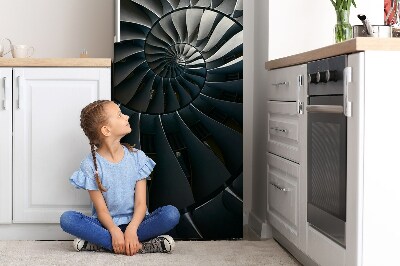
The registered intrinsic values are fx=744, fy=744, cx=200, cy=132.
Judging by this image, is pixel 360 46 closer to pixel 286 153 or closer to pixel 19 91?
pixel 286 153

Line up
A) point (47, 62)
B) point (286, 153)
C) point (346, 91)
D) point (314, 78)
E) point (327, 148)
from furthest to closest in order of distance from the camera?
point (47, 62)
point (286, 153)
point (314, 78)
point (327, 148)
point (346, 91)

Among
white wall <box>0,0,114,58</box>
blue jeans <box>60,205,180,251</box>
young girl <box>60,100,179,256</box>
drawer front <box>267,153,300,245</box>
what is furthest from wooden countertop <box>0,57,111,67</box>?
drawer front <box>267,153,300,245</box>

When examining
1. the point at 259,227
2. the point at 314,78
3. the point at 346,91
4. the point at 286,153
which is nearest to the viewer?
the point at 346,91

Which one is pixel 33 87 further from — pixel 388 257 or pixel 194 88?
pixel 388 257

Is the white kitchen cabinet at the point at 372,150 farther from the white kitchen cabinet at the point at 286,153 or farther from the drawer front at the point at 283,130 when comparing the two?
the drawer front at the point at 283,130

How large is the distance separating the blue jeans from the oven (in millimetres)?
799

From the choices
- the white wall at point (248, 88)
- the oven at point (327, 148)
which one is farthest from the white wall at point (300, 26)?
the oven at point (327, 148)

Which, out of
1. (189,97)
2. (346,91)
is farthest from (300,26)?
(346,91)

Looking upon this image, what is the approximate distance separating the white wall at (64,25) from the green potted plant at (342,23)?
1.48m

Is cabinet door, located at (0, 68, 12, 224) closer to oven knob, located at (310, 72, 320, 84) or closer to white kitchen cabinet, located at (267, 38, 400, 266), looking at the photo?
oven knob, located at (310, 72, 320, 84)

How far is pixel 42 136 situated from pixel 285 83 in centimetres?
130

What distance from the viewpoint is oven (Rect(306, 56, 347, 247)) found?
2596 mm

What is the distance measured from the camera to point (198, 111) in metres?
3.95

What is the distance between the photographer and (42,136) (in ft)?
12.7
